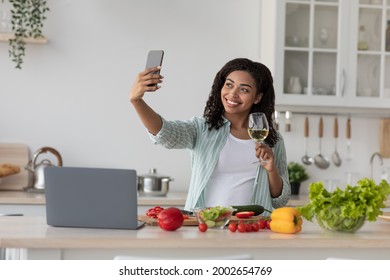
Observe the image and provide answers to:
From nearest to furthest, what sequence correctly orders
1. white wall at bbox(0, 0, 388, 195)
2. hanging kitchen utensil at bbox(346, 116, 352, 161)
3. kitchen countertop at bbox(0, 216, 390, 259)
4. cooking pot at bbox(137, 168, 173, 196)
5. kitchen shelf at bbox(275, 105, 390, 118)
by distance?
kitchen countertop at bbox(0, 216, 390, 259) < cooking pot at bbox(137, 168, 173, 196) < white wall at bbox(0, 0, 388, 195) < kitchen shelf at bbox(275, 105, 390, 118) < hanging kitchen utensil at bbox(346, 116, 352, 161)

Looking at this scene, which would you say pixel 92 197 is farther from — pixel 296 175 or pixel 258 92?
pixel 296 175

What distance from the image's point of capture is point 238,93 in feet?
10.3

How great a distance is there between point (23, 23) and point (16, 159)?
2.70ft

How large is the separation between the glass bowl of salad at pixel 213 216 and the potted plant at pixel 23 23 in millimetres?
2354

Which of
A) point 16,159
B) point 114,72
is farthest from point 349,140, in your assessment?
point 16,159

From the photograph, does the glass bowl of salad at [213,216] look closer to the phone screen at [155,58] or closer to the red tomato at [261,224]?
the red tomato at [261,224]

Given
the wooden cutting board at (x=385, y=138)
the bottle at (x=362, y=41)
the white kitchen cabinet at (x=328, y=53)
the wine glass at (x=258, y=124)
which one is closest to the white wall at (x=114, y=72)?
the white kitchen cabinet at (x=328, y=53)

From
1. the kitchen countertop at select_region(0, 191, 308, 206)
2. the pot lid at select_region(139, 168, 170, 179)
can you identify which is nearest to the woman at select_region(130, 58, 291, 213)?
the kitchen countertop at select_region(0, 191, 308, 206)

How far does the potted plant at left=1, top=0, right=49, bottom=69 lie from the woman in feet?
5.46

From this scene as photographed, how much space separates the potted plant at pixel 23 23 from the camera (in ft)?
14.8

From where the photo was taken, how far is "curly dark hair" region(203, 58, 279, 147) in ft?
10.7

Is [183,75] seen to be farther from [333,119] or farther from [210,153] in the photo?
[210,153]

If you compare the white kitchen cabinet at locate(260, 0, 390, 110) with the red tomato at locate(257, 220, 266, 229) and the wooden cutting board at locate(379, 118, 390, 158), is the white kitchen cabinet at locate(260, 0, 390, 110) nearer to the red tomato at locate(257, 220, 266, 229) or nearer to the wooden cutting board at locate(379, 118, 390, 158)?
the wooden cutting board at locate(379, 118, 390, 158)
